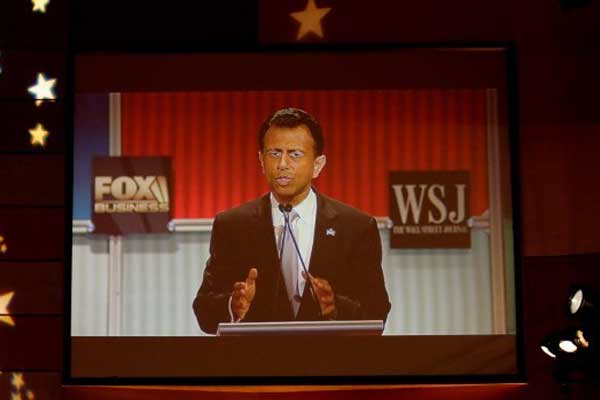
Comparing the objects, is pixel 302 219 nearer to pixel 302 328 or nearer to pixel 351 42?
pixel 302 328

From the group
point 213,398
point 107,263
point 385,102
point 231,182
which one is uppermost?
point 385,102

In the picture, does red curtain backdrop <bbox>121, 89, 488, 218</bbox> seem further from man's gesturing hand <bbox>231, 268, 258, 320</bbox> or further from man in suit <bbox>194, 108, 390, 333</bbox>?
man's gesturing hand <bbox>231, 268, 258, 320</bbox>

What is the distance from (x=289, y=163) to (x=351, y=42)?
70 centimetres

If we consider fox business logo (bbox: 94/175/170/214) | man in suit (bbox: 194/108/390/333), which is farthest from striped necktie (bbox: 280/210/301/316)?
fox business logo (bbox: 94/175/170/214)

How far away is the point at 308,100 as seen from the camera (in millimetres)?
4301

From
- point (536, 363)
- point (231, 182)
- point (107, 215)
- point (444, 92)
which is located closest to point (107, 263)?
point (107, 215)

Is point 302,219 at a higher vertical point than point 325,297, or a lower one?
higher

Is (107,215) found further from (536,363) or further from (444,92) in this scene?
(536,363)

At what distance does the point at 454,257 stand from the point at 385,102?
2.84 feet

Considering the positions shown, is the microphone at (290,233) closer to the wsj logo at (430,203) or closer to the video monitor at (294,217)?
the video monitor at (294,217)

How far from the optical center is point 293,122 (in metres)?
4.30

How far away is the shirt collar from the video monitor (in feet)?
0.03

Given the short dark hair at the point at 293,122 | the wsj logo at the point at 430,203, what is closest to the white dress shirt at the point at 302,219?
the short dark hair at the point at 293,122

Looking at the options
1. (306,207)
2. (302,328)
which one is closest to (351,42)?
(306,207)
